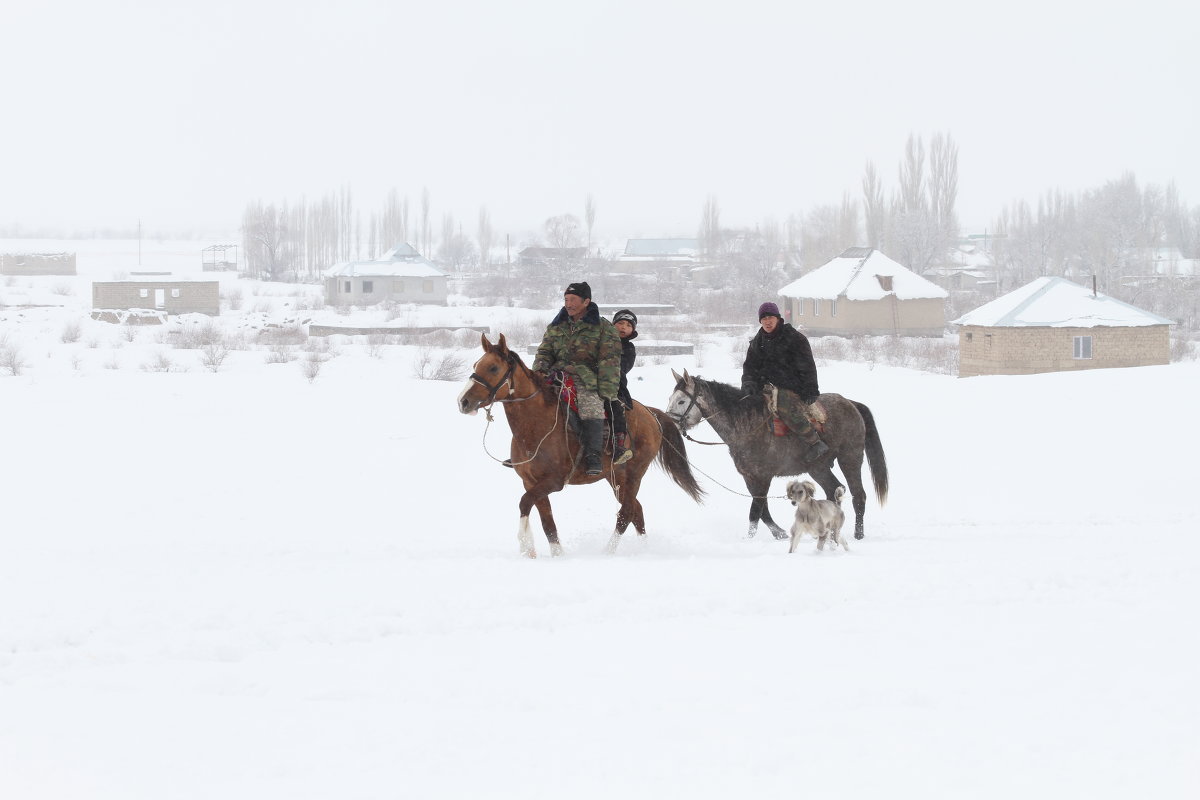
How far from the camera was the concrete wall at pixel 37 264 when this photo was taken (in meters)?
89.2

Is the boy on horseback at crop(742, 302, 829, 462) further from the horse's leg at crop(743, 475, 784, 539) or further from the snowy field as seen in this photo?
the snowy field

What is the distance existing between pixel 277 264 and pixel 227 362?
66.3 m

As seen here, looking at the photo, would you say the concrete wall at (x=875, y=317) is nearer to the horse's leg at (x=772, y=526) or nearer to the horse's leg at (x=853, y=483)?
the horse's leg at (x=853, y=483)

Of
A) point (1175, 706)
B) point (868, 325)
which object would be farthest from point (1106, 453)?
point (868, 325)

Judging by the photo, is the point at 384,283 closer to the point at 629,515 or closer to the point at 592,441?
the point at 629,515

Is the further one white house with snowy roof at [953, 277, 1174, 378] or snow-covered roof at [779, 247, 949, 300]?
snow-covered roof at [779, 247, 949, 300]

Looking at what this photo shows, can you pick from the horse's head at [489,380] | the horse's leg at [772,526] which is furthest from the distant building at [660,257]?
the horse's head at [489,380]

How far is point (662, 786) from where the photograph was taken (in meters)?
4.25

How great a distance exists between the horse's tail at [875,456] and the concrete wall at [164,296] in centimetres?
5673

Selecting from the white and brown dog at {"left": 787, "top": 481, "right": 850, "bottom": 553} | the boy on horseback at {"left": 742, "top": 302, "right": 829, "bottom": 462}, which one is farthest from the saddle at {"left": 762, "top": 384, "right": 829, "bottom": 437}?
the white and brown dog at {"left": 787, "top": 481, "right": 850, "bottom": 553}

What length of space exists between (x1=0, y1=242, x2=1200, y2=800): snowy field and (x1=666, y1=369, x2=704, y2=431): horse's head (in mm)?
1025

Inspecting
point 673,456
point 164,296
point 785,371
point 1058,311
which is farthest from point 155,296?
point 785,371

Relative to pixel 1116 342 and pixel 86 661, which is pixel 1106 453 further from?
pixel 1116 342

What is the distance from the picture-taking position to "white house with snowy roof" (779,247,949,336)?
5747 cm
